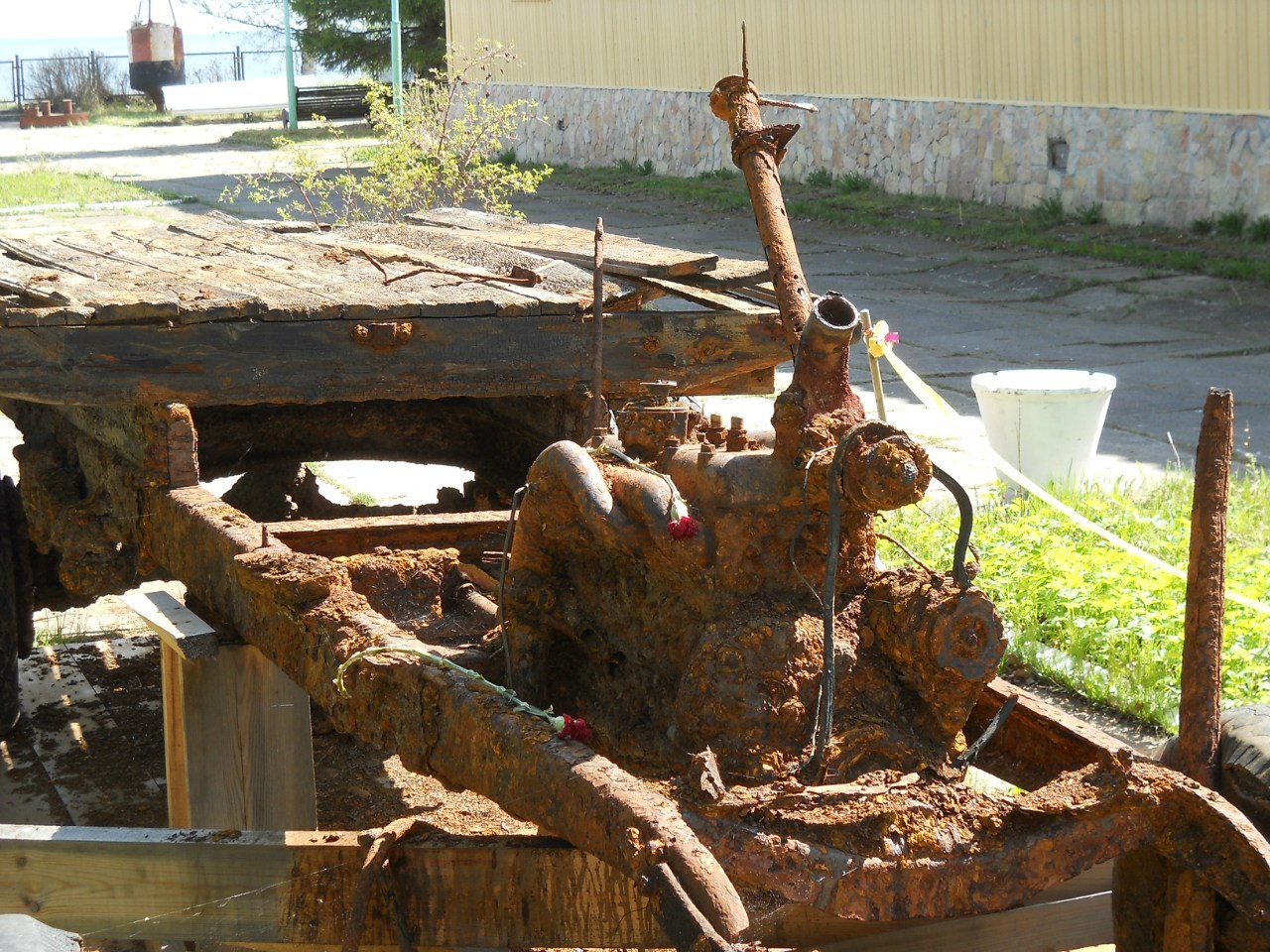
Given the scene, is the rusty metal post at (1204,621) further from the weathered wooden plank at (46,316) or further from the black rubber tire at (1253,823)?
the weathered wooden plank at (46,316)

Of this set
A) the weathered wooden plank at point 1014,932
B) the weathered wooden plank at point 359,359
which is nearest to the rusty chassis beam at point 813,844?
the weathered wooden plank at point 1014,932

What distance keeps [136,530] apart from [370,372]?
711 millimetres

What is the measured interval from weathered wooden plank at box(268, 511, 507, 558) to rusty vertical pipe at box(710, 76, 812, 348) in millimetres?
1362

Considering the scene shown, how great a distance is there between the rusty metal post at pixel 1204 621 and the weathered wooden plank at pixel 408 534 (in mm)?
1987

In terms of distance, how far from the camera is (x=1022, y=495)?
23.4 feet

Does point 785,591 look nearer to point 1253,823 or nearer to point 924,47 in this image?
point 1253,823

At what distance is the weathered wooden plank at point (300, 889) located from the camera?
2604 millimetres

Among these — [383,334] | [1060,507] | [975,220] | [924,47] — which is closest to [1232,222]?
[975,220]

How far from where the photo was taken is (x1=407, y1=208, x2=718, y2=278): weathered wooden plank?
4789 millimetres

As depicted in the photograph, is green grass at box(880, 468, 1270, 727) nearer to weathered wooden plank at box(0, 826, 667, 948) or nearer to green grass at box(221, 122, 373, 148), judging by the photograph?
weathered wooden plank at box(0, 826, 667, 948)

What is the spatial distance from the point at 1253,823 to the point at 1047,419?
15.1 feet

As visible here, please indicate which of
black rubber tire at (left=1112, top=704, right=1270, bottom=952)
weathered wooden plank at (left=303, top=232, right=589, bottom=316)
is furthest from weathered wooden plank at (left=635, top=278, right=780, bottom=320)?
black rubber tire at (left=1112, top=704, right=1270, bottom=952)

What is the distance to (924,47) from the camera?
55.5ft

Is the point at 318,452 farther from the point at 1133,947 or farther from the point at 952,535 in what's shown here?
the point at 1133,947
